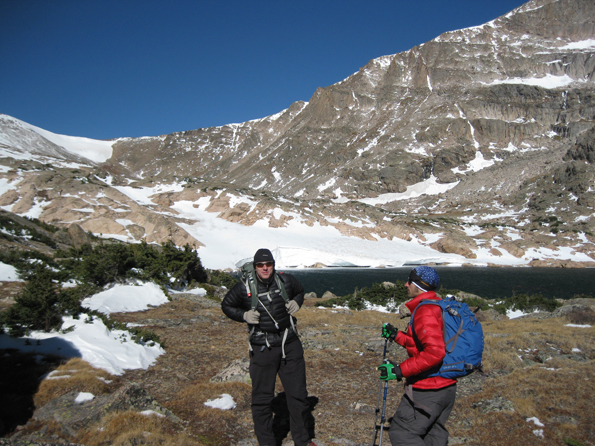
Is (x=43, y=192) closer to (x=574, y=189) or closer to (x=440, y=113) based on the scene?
(x=574, y=189)

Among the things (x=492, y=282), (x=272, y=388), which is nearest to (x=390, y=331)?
(x=272, y=388)

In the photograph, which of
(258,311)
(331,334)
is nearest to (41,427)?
(258,311)

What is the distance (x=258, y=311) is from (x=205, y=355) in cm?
525

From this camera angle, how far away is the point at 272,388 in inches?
176

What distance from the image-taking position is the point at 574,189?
90.3 m

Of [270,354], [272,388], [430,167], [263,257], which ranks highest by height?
[430,167]

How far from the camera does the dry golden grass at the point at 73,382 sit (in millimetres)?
5564

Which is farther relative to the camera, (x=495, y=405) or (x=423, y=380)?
(x=495, y=405)

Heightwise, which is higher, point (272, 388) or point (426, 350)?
point (426, 350)

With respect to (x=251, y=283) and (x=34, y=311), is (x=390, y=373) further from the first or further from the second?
(x=34, y=311)

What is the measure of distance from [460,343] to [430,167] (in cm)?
14820

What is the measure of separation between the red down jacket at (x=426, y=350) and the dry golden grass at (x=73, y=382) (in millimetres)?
5111

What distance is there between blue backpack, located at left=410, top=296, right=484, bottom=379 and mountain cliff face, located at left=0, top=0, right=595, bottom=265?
145ft

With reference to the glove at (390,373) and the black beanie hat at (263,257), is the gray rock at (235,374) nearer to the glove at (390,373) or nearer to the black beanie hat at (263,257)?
the black beanie hat at (263,257)
